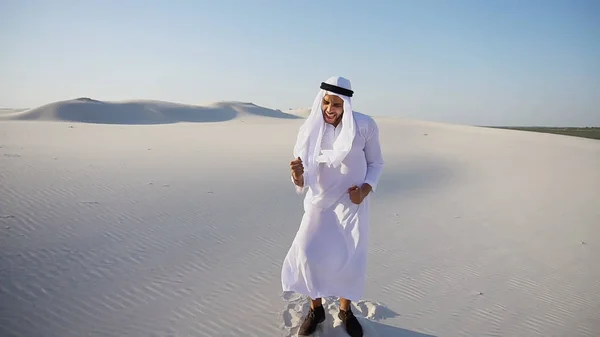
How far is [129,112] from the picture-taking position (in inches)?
1794

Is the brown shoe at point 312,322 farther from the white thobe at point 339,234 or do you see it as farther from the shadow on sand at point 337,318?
the white thobe at point 339,234

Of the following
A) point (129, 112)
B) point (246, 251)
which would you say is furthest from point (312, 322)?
point (129, 112)

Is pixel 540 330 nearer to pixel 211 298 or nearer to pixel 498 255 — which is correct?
pixel 498 255

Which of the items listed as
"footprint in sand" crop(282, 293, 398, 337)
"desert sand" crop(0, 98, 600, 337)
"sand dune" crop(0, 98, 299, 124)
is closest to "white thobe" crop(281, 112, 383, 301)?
"footprint in sand" crop(282, 293, 398, 337)

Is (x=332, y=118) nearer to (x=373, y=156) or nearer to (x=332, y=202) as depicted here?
(x=373, y=156)

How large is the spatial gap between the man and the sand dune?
4229 cm

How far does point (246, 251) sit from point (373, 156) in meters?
3.10

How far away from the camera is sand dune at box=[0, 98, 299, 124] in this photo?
4009cm

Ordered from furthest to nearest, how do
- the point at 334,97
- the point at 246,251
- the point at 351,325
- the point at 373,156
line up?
1. the point at 246,251
2. the point at 351,325
3. the point at 373,156
4. the point at 334,97

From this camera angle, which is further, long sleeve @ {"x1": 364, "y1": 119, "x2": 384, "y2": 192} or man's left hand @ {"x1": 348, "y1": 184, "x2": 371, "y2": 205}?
long sleeve @ {"x1": 364, "y1": 119, "x2": 384, "y2": 192}

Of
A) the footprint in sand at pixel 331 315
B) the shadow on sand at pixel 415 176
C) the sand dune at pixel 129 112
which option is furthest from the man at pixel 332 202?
the sand dune at pixel 129 112

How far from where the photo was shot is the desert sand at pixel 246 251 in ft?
13.1

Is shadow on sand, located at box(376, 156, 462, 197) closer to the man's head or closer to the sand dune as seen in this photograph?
the man's head

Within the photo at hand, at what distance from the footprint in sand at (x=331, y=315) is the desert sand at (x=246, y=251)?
2 centimetres
